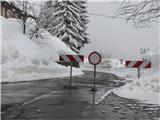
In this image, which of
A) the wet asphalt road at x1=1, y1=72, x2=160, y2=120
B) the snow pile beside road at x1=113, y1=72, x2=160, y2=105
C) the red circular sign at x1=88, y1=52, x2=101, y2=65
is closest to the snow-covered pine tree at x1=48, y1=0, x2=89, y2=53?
the red circular sign at x1=88, y1=52, x2=101, y2=65

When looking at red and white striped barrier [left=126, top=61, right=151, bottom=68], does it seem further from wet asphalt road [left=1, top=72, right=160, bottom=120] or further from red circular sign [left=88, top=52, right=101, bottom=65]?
wet asphalt road [left=1, top=72, right=160, bottom=120]

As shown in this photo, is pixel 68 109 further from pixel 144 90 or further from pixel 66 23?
pixel 66 23

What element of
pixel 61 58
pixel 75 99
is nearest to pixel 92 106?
pixel 75 99

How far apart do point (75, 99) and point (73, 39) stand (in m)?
39.2

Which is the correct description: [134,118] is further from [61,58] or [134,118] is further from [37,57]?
[37,57]

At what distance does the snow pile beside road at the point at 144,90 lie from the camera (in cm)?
1301

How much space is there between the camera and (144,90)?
14.2m

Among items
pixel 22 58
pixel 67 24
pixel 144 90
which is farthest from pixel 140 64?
pixel 67 24

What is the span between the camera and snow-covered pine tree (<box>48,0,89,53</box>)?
5069cm

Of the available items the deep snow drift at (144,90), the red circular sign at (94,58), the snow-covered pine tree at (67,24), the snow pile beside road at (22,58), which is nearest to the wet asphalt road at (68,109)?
the deep snow drift at (144,90)

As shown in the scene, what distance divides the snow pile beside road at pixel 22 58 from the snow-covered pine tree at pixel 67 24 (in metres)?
17.9

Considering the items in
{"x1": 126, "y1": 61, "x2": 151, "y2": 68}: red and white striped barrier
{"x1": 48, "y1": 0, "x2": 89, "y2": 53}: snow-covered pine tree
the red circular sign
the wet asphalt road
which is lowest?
the wet asphalt road

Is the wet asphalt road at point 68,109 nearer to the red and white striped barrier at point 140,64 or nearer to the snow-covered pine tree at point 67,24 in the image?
the red and white striped barrier at point 140,64

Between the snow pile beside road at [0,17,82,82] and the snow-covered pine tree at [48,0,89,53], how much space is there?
17939 mm
